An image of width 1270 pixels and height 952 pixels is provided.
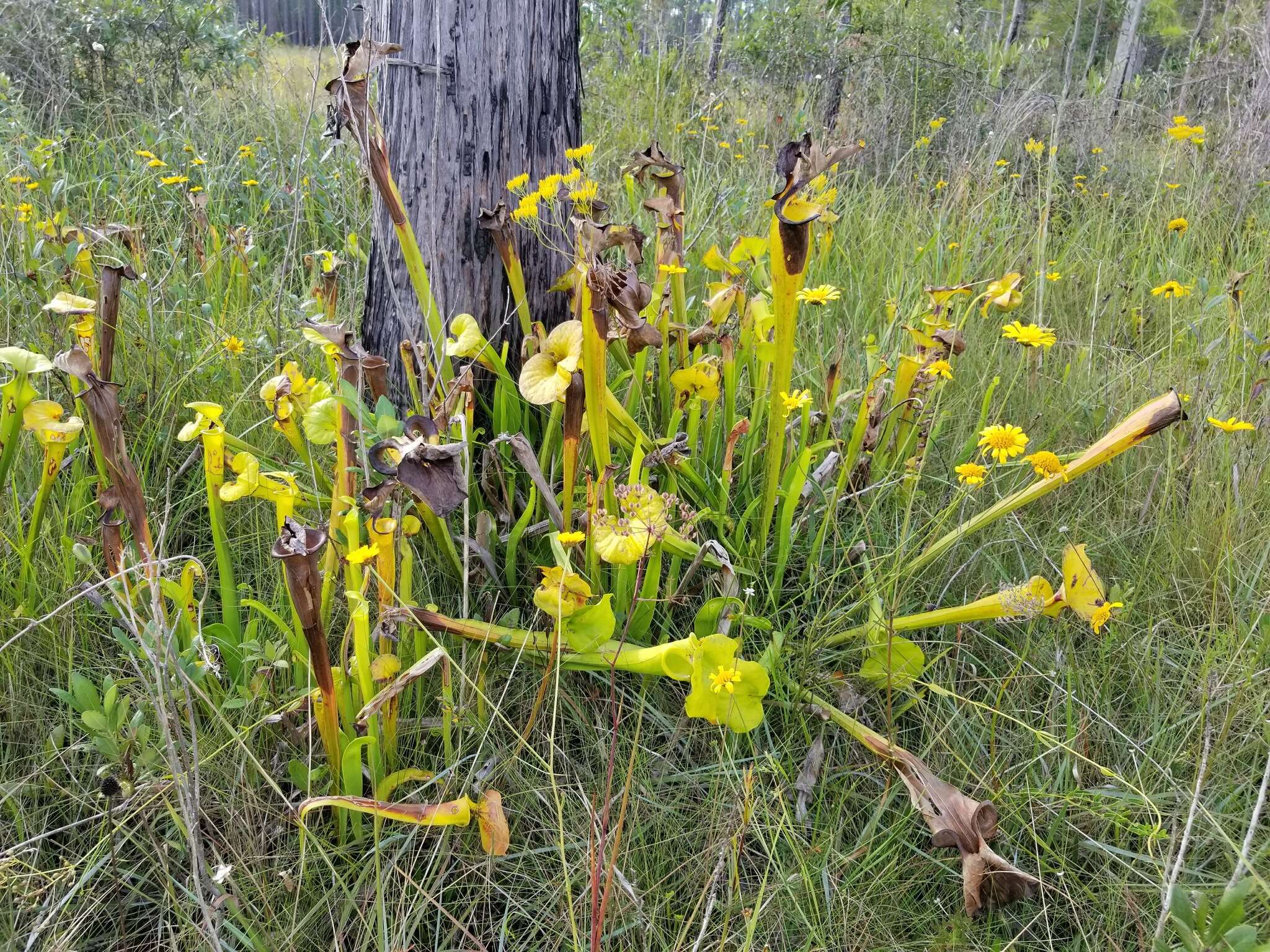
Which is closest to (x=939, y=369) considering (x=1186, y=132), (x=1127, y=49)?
(x=1186, y=132)

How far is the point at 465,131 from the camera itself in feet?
5.22

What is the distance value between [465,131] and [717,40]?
413 centimetres

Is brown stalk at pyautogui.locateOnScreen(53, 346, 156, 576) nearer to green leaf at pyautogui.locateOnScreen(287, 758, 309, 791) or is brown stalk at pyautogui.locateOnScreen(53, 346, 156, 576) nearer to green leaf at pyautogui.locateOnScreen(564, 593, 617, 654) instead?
green leaf at pyautogui.locateOnScreen(287, 758, 309, 791)

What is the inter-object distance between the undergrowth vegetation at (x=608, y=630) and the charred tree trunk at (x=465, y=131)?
7 cm

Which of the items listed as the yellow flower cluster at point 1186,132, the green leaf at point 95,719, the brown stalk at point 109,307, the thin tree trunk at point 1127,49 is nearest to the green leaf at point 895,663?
the green leaf at point 95,719

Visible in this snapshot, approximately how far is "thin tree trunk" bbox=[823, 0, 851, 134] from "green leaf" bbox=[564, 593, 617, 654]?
3.92 m

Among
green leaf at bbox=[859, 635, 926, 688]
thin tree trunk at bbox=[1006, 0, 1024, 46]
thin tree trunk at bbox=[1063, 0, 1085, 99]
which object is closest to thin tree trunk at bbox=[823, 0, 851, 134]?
thin tree trunk at bbox=[1063, 0, 1085, 99]

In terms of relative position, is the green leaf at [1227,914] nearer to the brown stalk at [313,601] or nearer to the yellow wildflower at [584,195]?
the brown stalk at [313,601]

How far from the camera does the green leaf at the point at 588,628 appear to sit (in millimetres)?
1110

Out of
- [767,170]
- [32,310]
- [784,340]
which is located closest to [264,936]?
[784,340]

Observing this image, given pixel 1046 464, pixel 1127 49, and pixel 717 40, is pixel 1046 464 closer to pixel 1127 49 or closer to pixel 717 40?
pixel 717 40

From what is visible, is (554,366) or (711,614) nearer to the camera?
(554,366)

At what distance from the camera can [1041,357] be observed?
206 centimetres

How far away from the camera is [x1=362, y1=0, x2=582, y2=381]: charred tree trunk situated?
153 centimetres
